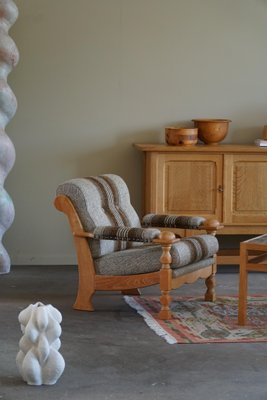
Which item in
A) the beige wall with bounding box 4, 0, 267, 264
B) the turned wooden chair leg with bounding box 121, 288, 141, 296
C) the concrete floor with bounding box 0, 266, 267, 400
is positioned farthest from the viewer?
the beige wall with bounding box 4, 0, 267, 264

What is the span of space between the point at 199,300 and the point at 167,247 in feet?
2.32

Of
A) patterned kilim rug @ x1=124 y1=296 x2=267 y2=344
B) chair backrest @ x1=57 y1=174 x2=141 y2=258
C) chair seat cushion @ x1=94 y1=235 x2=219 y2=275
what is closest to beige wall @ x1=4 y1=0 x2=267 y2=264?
chair backrest @ x1=57 y1=174 x2=141 y2=258

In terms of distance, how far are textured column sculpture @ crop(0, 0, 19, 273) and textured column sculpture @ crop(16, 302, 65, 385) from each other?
2.70 meters

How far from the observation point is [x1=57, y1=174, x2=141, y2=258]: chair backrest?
600 cm

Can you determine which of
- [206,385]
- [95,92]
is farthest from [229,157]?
[206,385]

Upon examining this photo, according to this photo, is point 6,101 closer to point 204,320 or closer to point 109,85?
point 109,85

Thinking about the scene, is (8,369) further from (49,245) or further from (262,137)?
(262,137)

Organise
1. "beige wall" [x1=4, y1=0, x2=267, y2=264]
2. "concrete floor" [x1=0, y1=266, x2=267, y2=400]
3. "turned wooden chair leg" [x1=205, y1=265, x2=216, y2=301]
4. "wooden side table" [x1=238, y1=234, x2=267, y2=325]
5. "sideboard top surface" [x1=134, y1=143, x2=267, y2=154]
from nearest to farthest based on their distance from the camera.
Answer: "concrete floor" [x1=0, y1=266, x2=267, y2=400]
"wooden side table" [x1=238, y1=234, x2=267, y2=325]
"turned wooden chair leg" [x1=205, y1=265, x2=216, y2=301]
"sideboard top surface" [x1=134, y1=143, x2=267, y2=154]
"beige wall" [x1=4, y1=0, x2=267, y2=264]

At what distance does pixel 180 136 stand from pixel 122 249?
1.42 metres

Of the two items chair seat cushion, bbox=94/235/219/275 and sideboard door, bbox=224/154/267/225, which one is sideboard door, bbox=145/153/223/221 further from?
chair seat cushion, bbox=94/235/219/275

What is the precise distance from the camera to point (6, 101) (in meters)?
7.00

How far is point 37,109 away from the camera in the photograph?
7645 mm

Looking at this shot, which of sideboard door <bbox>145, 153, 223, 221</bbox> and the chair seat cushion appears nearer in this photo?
the chair seat cushion

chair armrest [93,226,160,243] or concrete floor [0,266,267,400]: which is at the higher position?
chair armrest [93,226,160,243]
